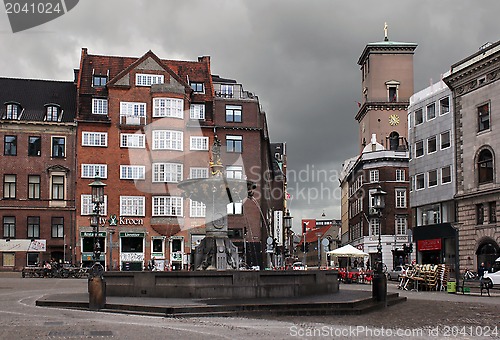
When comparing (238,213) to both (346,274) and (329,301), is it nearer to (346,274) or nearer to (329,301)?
(346,274)

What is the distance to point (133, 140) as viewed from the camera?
69875 mm

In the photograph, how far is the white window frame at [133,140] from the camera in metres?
69.8

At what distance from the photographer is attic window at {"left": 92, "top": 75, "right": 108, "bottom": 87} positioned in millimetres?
71938

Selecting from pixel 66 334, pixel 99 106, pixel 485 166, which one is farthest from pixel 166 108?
pixel 66 334

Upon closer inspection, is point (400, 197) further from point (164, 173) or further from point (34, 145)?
point (34, 145)

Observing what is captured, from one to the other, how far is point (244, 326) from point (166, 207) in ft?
170

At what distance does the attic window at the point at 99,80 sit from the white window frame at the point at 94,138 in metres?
5.46

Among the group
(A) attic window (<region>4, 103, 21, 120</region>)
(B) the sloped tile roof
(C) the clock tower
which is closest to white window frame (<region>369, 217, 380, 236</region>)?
(C) the clock tower

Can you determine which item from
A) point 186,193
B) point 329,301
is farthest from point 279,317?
point 186,193

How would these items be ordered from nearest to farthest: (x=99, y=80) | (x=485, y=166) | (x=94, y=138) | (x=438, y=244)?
(x=485, y=166) → (x=438, y=244) → (x=94, y=138) → (x=99, y=80)

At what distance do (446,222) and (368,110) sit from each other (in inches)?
1799

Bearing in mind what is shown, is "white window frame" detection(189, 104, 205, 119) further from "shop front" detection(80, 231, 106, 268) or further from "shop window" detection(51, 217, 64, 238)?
"shop window" detection(51, 217, 64, 238)

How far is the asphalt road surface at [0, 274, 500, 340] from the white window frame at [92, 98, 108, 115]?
48600mm

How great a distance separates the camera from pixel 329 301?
22.7 metres
